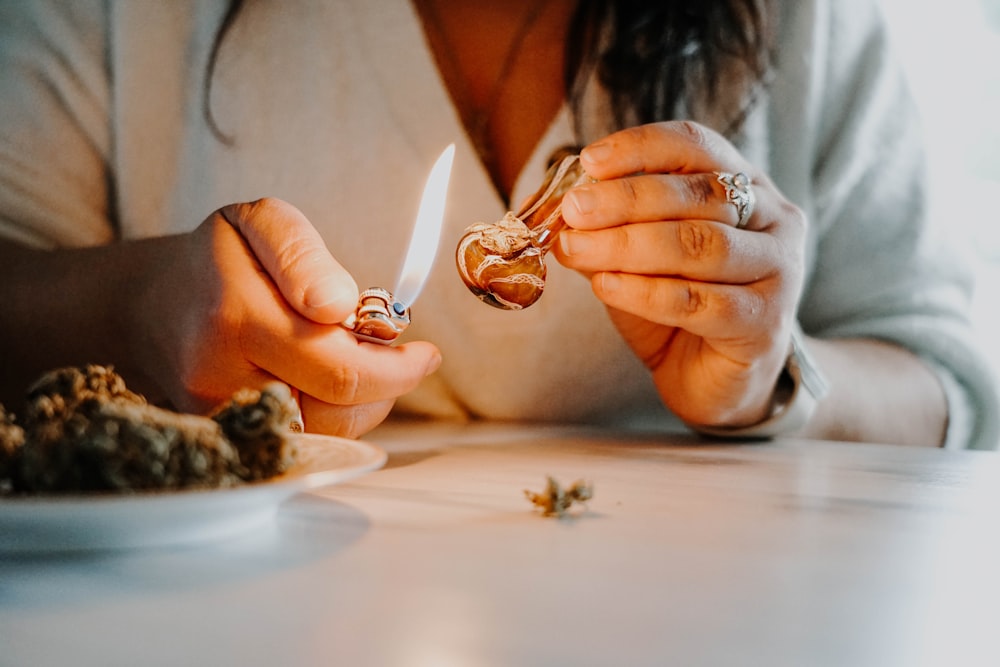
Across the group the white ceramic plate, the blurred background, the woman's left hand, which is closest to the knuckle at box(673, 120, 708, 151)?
the woman's left hand

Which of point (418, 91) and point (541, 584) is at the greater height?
point (418, 91)


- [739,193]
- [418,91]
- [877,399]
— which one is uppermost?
[418,91]

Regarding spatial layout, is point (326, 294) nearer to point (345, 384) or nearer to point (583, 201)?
point (345, 384)

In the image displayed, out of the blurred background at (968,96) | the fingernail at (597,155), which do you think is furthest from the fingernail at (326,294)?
the blurred background at (968,96)

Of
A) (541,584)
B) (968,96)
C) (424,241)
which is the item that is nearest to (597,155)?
(424,241)

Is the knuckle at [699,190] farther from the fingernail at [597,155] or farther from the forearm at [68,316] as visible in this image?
the forearm at [68,316]

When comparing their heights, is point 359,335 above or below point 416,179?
below

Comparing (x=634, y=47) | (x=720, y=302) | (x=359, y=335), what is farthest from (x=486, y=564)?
(x=634, y=47)

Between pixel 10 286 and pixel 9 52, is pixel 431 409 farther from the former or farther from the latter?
pixel 9 52
